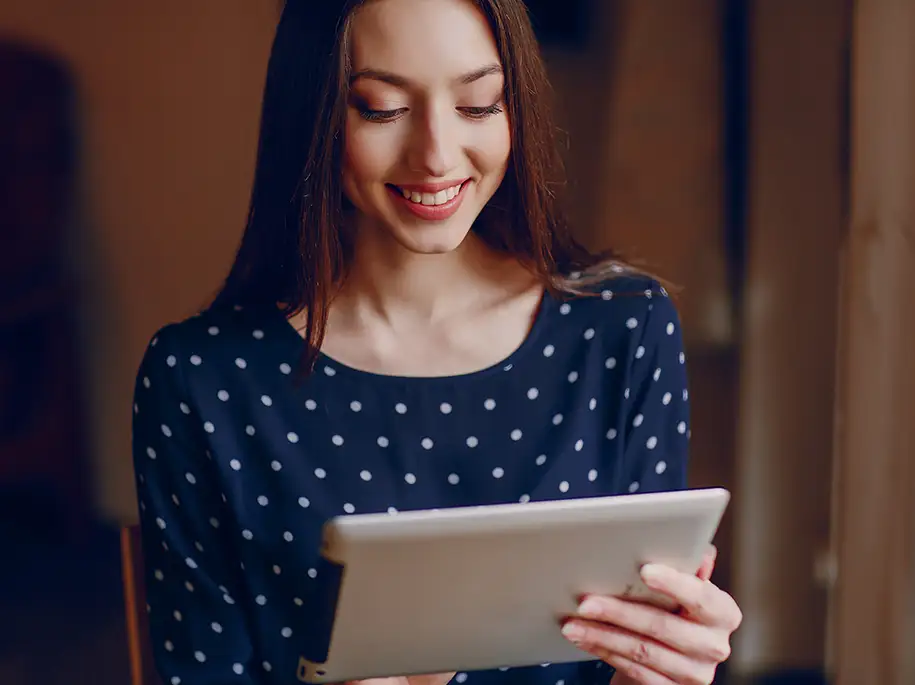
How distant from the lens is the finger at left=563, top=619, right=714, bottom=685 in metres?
0.70

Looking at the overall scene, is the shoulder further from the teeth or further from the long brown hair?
the teeth

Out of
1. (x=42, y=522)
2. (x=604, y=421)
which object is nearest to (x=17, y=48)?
(x=42, y=522)

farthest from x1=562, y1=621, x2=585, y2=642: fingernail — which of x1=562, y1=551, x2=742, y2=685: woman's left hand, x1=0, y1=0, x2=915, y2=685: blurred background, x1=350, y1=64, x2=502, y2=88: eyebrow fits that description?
x1=0, y1=0, x2=915, y2=685: blurred background

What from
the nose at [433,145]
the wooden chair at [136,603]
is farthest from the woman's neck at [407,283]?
the wooden chair at [136,603]

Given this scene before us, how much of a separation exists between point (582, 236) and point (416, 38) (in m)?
0.76

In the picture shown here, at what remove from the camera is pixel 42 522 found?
1463 millimetres

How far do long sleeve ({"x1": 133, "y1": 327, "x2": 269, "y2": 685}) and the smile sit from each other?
0.25 m

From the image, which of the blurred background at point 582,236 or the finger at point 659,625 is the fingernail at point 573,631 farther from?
the blurred background at point 582,236

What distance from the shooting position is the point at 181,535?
0.89 metres

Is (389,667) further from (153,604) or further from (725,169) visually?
(725,169)

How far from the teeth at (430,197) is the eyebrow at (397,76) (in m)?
0.09

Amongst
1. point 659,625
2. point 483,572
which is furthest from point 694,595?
point 483,572

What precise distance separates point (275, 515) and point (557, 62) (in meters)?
0.81

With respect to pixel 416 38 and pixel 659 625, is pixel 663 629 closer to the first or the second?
pixel 659 625
